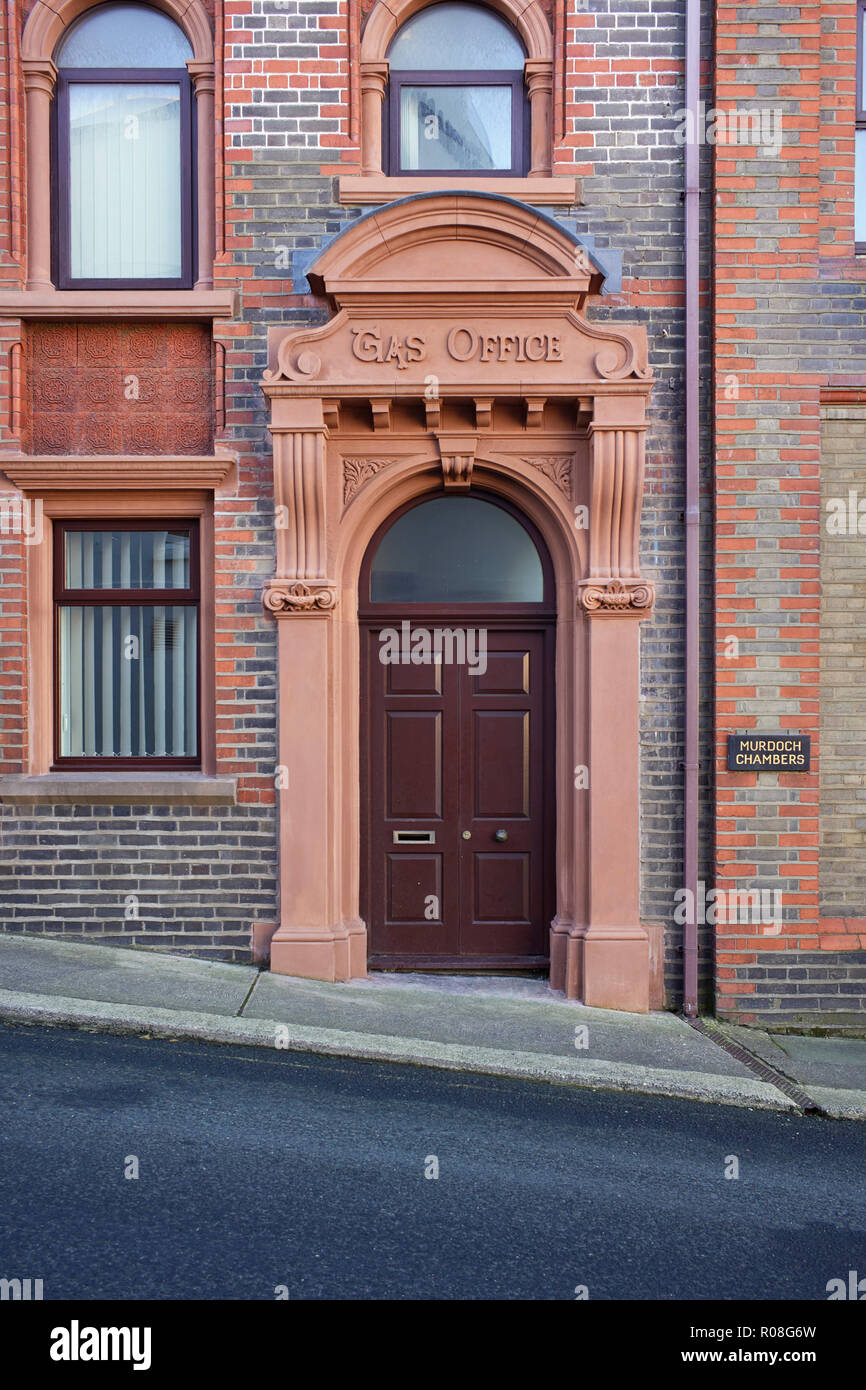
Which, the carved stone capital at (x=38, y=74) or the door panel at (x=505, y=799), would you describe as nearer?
the carved stone capital at (x=38, y=74)

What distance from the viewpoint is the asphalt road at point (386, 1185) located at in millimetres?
3559

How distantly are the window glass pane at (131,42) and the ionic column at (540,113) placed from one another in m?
2.52

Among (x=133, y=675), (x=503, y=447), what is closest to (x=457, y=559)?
(x=503, y=447)

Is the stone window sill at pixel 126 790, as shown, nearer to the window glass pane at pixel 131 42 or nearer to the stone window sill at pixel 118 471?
the stone window sill at pixel 118 471

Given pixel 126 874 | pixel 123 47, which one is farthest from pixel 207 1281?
pixel 123 47

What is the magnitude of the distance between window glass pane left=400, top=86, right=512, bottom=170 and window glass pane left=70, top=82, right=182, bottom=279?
1.74 metres

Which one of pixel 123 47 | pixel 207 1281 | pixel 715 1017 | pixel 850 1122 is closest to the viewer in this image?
pixel 207 1281

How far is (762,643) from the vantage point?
282 inches

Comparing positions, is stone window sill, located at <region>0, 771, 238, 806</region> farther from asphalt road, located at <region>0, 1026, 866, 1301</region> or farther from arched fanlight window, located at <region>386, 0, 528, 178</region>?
arched fanlight window, located at <region>386, 0, 528, 178</region>

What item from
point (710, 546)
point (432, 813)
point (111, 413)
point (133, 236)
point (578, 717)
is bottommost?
point (432, 813)

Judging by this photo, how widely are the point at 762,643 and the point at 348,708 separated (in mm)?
2952

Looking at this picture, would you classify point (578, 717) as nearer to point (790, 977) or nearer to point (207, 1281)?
point (790, 977)

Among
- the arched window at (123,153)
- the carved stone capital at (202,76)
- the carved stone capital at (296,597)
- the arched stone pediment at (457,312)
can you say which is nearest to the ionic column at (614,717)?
the arched stone pediment at (457,312)

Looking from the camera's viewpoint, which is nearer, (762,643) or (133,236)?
(762,643)
